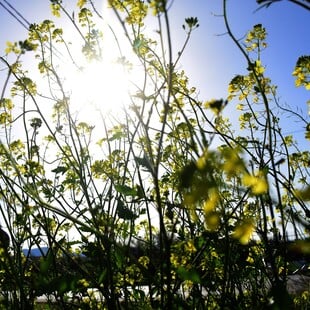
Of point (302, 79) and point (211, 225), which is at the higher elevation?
point (302, 79)

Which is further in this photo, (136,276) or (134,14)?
(136,276)

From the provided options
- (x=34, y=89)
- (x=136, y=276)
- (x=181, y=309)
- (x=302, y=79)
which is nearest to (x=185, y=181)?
(x=181, y=309)

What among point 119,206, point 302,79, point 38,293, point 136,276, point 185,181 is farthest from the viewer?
point 136,276

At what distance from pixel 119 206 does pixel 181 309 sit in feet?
1.71

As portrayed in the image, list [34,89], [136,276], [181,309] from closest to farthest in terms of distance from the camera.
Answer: [181,309], [136,276], [34,89]

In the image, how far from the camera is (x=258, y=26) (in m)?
3.52

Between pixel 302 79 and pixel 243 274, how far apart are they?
1.52 metres

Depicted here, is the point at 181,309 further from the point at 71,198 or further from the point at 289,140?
the point at 289,140

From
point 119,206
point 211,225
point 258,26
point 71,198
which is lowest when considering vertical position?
point 211,225

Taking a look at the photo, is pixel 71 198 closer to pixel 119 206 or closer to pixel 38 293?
pixel 38 293

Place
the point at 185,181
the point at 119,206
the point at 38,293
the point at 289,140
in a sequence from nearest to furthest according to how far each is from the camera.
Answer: the point at 185,181 → the point at 119,206 → the point at 38,293 → the point at 289,140

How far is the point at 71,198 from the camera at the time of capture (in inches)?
152

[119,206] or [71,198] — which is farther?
[71,198]

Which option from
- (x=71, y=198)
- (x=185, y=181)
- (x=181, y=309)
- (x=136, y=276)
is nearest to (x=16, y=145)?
(x=71, y=198)
